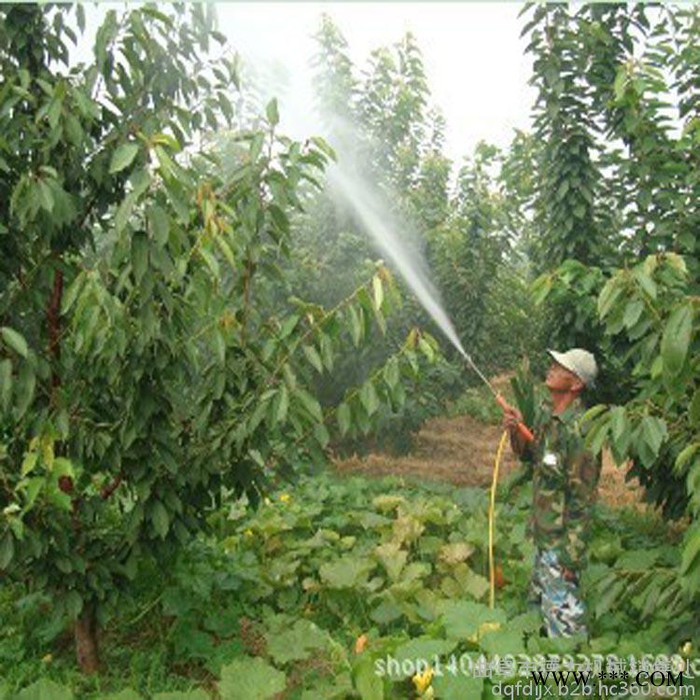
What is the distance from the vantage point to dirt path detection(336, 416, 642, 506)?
29.1ft

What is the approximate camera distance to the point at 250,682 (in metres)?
3.61

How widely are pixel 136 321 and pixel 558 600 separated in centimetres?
279

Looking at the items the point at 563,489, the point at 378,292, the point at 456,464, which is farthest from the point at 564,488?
the point at 456,464

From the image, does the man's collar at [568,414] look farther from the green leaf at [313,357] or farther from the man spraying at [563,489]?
the green leaf at [313,357]

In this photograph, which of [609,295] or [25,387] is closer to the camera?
A: [609,295]

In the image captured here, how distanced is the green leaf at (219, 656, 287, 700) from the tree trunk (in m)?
1.07

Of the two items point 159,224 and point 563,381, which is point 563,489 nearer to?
point 563,381

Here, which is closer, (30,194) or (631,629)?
(30,194)

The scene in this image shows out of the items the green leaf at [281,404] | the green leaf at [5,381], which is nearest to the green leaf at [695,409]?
the green leaf at [281,404]

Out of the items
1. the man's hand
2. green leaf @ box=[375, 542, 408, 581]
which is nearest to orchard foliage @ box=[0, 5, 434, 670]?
the man's hand

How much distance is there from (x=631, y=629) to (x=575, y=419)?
1.64 m

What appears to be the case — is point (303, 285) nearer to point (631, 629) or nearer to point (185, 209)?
point (631, 629)

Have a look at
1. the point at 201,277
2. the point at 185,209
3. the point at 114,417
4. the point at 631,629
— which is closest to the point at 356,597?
the point at 631,629

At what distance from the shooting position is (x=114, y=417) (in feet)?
13.2
